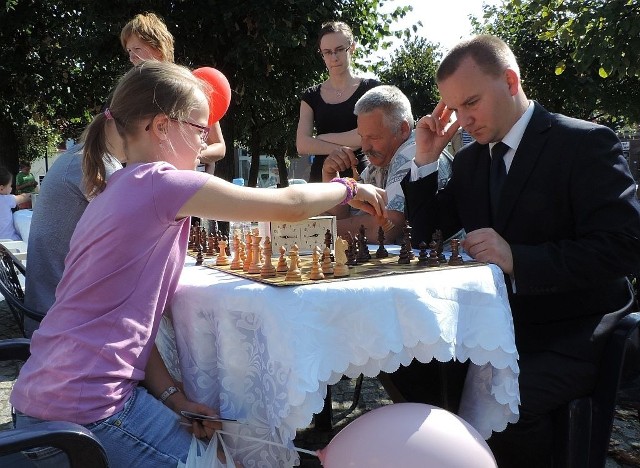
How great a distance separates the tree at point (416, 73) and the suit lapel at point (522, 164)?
21121 mm

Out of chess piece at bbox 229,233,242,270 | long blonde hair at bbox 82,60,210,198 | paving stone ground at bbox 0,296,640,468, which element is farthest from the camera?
paving stone ground at bbox 0,296,640,468

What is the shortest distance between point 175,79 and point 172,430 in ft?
3.51

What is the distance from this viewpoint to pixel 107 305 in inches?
68.6

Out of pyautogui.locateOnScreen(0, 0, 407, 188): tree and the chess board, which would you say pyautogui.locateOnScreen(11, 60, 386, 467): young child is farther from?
pyautogui.locateOnScreen(0, 0, 407, 188): tree

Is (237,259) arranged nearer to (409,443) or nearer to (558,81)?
(409,443)

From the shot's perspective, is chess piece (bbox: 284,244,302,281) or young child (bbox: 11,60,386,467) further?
chess piece (bbox: 284,244,302,281)

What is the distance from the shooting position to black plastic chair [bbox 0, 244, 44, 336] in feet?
8.88

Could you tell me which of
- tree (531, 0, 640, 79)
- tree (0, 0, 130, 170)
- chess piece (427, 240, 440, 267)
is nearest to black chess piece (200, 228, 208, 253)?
chess piece (427, 240, 440, 267)

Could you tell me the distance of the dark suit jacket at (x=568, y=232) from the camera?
2195 millimetres

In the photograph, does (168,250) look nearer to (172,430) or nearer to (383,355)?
(172,430)

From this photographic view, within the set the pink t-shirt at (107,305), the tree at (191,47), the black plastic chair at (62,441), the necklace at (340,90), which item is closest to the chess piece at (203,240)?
the pink t-shirt at (107,305)

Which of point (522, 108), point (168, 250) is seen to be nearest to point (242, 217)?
point (168, 250)

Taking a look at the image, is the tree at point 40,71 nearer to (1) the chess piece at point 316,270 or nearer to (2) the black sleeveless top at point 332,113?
(2) the black sleeveless top at point 332,113

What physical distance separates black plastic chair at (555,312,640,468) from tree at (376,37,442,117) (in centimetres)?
2155
